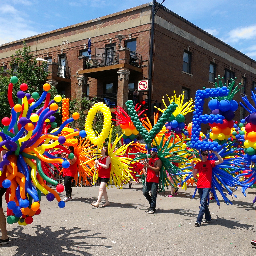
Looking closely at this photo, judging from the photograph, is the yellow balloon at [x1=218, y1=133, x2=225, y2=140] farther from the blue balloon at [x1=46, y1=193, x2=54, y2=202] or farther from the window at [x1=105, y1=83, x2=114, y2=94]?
the window at [x1=105, y1=83, x2=114, y2=94]

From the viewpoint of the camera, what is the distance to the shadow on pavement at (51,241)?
4504mm

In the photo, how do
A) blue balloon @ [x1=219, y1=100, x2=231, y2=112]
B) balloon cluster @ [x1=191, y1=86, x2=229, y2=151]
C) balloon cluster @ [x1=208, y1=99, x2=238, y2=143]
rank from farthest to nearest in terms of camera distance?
balloon cluster @ [x1=208, y1=99, x2=238, y2=143] < blue balloon @ [x1=219, y1=100, x2=231, y2=112] < balloon cluster @ [x1=191, y1=86, x2=229, y2=151]

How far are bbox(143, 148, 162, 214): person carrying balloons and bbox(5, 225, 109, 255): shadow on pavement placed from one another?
7.39 feet

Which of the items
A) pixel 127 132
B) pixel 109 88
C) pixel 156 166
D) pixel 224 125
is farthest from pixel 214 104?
pixel 109 88

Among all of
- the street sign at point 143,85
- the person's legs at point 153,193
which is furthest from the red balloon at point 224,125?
the street sign at point 143,85

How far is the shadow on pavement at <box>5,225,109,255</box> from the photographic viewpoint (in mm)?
4504

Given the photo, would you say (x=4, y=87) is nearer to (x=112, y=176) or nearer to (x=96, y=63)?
(x=96, y=63)

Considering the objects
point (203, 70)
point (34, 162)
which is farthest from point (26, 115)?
point (203, 70)

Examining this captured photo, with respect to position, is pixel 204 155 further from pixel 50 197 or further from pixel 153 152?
pixel 50 197

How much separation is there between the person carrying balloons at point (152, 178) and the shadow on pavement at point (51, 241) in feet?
7.39

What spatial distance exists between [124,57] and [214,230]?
14508 mm

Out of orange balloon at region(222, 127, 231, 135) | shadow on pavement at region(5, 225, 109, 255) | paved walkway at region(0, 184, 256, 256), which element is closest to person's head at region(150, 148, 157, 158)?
paved walkway at region(0, 184, 256, 256)

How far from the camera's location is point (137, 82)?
786 inches

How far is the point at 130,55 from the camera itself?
770 inches
